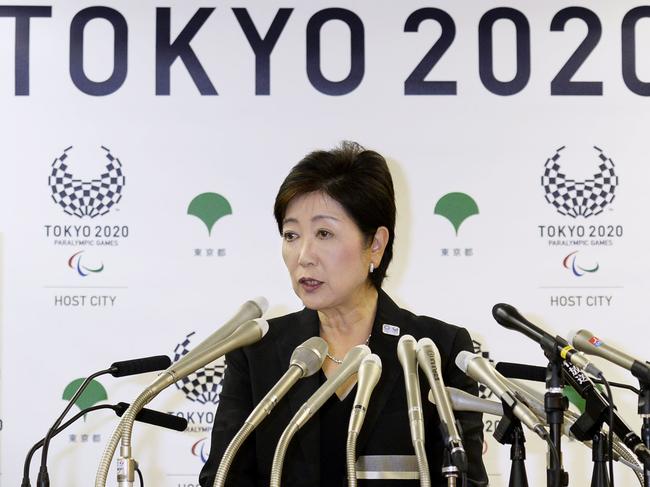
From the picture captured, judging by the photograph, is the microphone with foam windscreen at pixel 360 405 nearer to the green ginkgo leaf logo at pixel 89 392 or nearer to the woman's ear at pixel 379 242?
the woman's ear at pixel 379 242

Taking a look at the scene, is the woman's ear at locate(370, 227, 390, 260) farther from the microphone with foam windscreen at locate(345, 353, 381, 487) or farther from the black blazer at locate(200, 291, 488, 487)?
the microphone with foam windscreen at locate(345, 353, 381, 487)

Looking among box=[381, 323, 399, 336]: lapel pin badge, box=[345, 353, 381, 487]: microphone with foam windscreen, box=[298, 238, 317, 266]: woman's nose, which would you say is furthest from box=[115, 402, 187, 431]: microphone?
box=[381, 323, 399, 336]: lapel pin badge

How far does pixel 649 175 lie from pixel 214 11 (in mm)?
1852

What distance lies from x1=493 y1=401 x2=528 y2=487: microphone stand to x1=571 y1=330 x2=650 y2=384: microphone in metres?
0.24

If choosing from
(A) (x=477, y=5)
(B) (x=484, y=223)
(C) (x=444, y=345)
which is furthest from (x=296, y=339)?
(A) (x=477, y=5)

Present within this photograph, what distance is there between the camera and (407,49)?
11.7 feet

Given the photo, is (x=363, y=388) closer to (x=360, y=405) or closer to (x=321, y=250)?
(x=360, y=405)

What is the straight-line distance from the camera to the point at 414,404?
5.94 feet

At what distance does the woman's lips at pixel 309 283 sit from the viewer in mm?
2428

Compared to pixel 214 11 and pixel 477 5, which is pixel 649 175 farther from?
pixel 214 11

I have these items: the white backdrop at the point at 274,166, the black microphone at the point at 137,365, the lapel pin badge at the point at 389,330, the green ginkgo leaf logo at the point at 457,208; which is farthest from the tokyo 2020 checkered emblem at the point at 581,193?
the black microphone at the point at 137,365

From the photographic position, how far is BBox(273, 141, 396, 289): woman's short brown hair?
99.0 inches

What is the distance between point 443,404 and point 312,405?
262mm

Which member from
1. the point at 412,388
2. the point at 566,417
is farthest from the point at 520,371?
the point at 412,388
